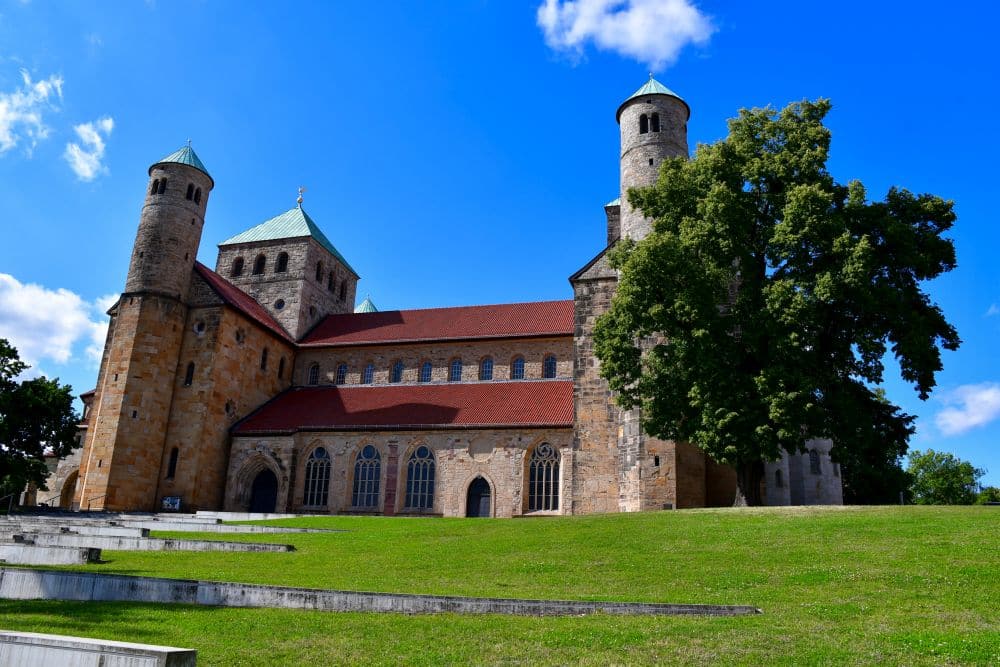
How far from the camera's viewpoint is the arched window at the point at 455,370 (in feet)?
141

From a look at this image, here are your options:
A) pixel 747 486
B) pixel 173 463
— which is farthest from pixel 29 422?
pixel 747 486

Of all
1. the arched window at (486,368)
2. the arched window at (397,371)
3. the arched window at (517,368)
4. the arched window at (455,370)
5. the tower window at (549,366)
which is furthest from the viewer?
the arched window at (397,371)

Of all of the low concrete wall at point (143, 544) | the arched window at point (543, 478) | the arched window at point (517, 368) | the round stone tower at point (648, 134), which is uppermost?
the round stone tower at point (648, 134)

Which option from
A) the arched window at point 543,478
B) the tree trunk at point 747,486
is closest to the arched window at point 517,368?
the arched window at point 543,478

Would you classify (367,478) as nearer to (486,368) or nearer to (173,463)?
(486,368)

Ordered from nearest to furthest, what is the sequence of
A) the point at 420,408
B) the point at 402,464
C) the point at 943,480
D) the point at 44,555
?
the point at 44,555, the point at 402,464, the point at 420,408, the point at 943,480

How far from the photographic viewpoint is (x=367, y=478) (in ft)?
125

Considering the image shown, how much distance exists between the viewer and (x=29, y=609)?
1192 cm

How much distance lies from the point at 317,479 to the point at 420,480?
581 centimetres

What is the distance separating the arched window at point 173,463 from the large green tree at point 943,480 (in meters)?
78.2

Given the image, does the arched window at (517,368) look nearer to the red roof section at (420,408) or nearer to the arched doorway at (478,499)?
the red roof section at (420,408)

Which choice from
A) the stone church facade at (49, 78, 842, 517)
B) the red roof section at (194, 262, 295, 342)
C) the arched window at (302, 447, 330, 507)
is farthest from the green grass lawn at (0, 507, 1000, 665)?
the red roof section at (194, 262, 295, 342)

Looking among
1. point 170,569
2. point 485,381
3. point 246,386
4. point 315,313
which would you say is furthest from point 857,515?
point 315,313

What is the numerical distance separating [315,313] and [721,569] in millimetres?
39405
